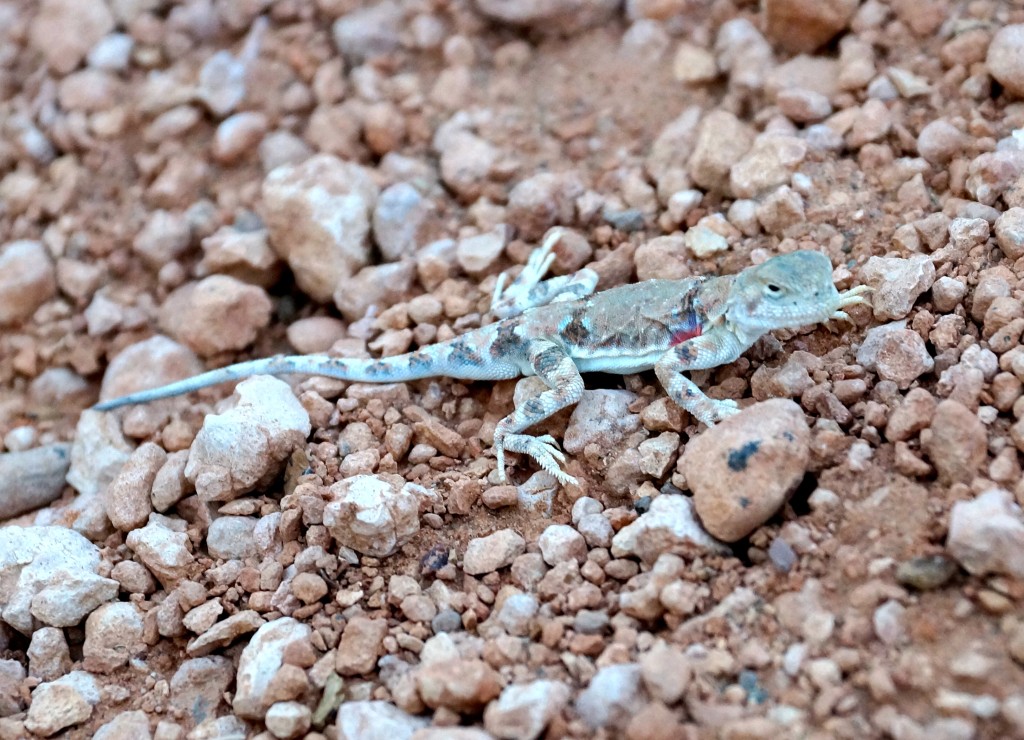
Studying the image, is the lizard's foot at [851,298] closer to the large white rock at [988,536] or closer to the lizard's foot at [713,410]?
the lizard's foot at [713,410]

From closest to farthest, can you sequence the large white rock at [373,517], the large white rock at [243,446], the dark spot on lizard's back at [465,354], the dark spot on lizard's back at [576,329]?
1. the large white rock at [373,517]
2. the large white rock at [243,446]
3. the dark spot on lizard's back at [576,329]
4. the dark spot on lizard's back at [465,354]

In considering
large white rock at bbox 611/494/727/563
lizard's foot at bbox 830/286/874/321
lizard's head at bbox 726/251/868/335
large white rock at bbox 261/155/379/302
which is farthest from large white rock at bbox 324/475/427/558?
lizard's foot at bbox 830/286/874/321

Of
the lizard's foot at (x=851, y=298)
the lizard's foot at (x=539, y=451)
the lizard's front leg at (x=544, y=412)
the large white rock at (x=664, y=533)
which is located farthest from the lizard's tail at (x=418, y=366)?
the lizard's foot at (x=851, y=298)

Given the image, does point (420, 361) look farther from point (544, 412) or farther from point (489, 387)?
point (544, 412)

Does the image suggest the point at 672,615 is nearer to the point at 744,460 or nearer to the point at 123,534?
the point at 744,460

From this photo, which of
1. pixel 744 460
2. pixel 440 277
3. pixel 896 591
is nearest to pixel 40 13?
pixel 440 277

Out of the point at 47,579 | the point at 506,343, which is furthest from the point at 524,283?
the point at 47,579
